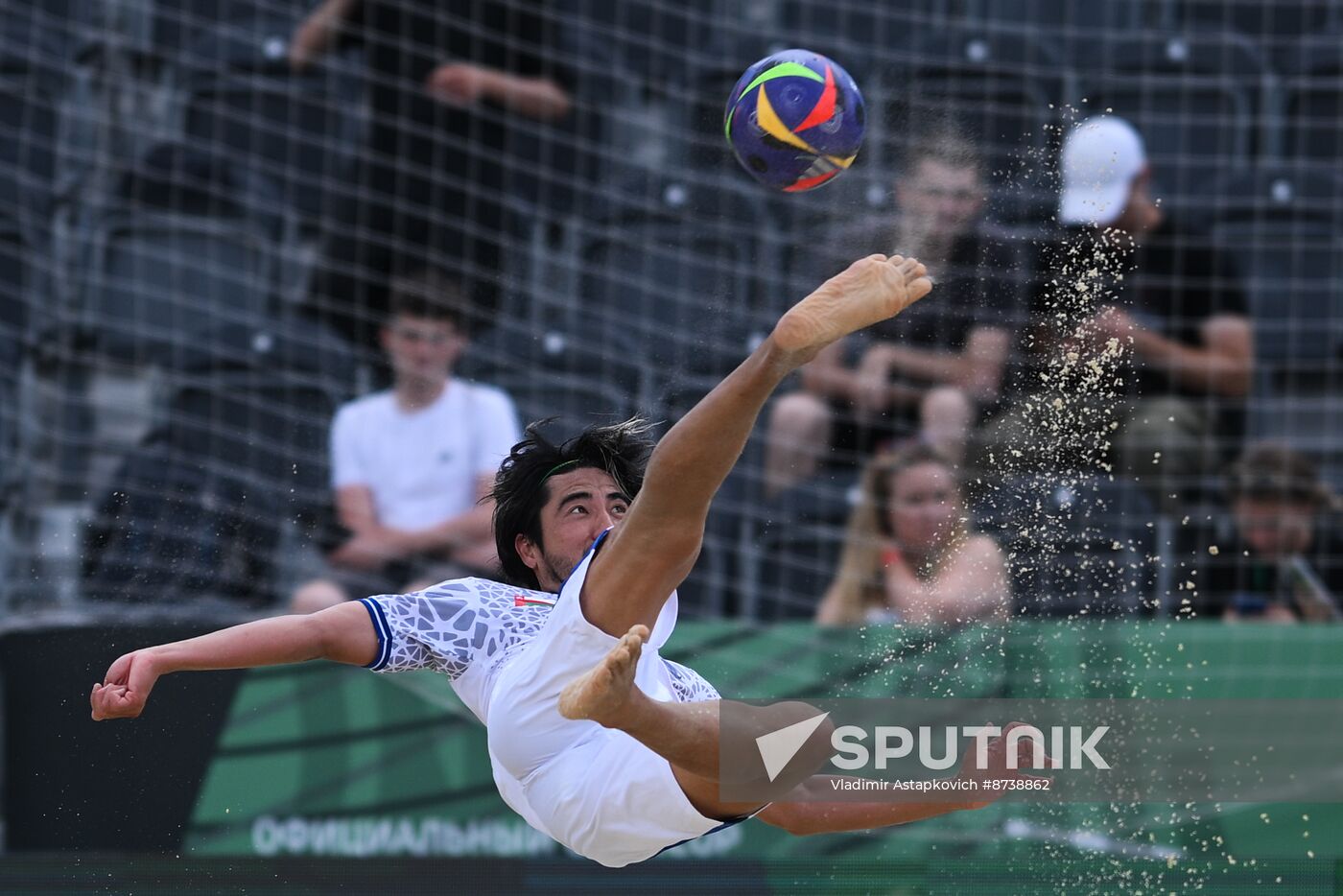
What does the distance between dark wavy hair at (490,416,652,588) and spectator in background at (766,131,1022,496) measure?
1.97 metres

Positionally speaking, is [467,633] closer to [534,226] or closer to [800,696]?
[800,696]

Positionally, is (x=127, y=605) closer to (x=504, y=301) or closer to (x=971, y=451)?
(x=504, y=301)

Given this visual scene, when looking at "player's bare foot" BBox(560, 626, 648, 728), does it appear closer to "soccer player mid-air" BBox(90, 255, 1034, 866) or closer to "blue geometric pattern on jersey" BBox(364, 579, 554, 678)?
"soccer player mid-air" BBox(90, 255, 1034, 866)

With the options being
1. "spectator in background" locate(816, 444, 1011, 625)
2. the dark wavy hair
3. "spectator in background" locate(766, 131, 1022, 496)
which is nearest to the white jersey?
the dark wavy hair

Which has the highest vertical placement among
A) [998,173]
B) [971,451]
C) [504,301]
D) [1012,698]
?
[998,173]

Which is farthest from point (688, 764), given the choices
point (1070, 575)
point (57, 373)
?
point (57, 373)

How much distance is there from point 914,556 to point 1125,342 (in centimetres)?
98

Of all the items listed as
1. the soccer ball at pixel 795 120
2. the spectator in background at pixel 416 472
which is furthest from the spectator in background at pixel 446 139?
the soccer ball at pixel 795 120

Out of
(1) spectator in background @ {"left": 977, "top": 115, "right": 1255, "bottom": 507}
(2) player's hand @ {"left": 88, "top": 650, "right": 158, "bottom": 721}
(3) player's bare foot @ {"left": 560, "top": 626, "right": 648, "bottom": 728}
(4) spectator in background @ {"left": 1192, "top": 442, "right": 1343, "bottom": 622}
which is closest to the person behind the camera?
(3) player's bare foot @ {"left": 560, "top": 626, "right": 648, "bottom": 728}

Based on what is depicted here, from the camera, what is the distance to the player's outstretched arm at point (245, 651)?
366cm

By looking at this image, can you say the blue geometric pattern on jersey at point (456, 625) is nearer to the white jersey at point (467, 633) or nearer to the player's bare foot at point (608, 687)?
the white jersey at point (467, 633)

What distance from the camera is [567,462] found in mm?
4172

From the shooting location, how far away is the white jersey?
12.9 ft

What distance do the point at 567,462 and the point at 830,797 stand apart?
0.98 meters
